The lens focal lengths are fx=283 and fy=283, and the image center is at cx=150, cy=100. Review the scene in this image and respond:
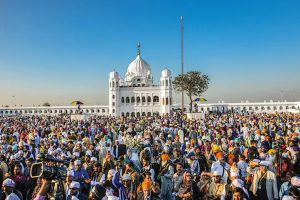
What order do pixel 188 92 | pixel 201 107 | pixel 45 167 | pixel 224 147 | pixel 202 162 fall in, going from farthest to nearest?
1. pixel 201 107
2. pixel 188 92
3. pixel 224 147
4. pixel 202 162
5. pixel 45 167

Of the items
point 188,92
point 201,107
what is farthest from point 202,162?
point 201,107

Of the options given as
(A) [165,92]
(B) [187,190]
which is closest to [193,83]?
(A) [165,92]

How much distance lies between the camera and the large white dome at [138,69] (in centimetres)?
7844

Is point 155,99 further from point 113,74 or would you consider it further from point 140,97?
point 113,74

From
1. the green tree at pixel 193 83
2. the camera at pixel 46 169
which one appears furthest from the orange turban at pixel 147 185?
the green tree at pixel 193 83

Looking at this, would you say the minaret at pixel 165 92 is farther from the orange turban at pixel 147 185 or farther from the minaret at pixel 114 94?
the orange turban at pixel 147 185

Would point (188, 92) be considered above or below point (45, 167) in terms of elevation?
above

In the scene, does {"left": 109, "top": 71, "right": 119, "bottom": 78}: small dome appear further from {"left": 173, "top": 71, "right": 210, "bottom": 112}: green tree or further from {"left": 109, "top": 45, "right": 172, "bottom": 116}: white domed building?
{"left": 173, "top": 71, "right": 210, "bottom": 112}: green tree

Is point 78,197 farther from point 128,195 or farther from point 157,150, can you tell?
point 157,150

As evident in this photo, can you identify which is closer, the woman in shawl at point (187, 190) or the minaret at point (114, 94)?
the woman in shawl at point (187, 190)

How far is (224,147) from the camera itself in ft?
34.6

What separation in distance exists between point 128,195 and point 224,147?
604 centimetres

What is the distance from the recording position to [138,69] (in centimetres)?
7875

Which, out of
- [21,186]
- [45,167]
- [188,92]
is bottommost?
[21,186]
